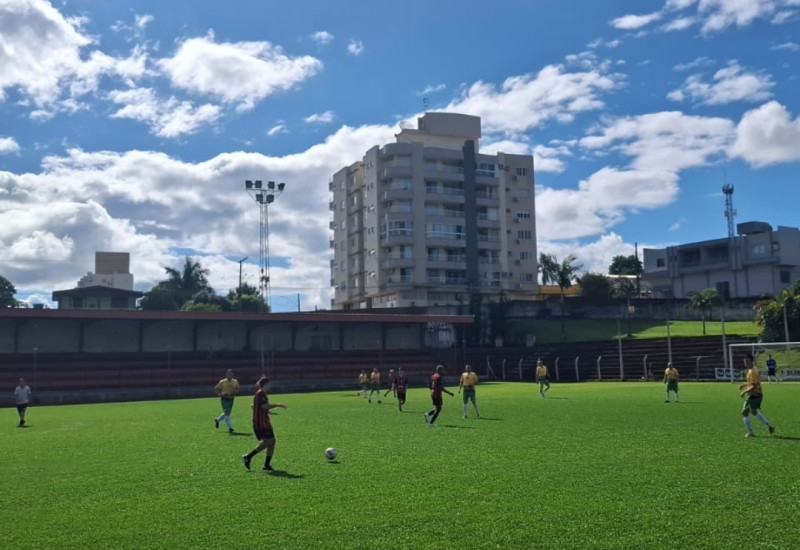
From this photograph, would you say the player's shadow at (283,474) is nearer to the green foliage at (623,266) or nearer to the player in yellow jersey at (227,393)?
the player in yellow jersey at (227,393)

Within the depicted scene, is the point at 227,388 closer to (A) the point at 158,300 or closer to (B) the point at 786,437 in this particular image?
(B) the point at 786,437

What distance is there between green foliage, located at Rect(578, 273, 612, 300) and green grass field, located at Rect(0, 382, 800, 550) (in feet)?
233


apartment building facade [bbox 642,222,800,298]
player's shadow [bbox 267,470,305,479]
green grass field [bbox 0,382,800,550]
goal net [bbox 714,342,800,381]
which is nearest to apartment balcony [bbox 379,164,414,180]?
apartment building facade [bbox 642,222,800,298]

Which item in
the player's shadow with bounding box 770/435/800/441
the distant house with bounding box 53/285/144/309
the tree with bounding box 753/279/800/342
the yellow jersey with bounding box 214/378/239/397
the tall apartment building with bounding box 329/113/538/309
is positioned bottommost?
the player's shadow with bounding box 770/435/800/441

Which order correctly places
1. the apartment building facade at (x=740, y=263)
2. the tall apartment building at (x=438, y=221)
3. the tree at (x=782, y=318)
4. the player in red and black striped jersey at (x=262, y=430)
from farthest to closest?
the tall apartment building at (x=438, y=221)
the apartment building facade at (x=740, y=263)
the tree at (x=782, y=318)
the player in red and black striped jersey at (x=262, y=430)

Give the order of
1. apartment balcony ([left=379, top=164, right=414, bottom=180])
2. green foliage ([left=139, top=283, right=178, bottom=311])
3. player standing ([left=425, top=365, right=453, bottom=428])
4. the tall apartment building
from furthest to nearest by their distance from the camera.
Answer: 1. green foliage ([left=139, top=283, right=178, bottom=311])
2. the tall apartment building
3. apartment balcony ([left=379, top=164, right=414, bottom=180])
4. player standing ([left=425, top=365, right=453, bottom=428])

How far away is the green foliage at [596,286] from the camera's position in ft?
304

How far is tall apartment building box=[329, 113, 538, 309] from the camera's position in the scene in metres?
97.3

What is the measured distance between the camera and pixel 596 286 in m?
92.9

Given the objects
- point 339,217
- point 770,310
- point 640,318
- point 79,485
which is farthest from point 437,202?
point 79,485

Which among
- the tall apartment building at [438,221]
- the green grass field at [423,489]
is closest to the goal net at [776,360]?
the green grass field at [423,489]

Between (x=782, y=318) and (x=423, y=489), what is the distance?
178ft

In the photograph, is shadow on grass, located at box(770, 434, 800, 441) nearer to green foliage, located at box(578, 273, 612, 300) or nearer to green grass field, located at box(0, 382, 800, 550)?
green grass field, located at box(0, 382, 800, 550)

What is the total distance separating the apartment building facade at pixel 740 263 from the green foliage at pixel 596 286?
14.4 metres
